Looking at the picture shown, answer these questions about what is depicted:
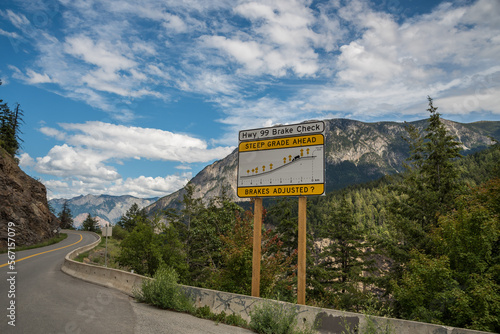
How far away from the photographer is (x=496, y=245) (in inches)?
477

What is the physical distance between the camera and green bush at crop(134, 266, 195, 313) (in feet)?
29.6

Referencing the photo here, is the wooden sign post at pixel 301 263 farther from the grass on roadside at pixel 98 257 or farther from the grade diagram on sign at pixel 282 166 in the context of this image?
the grass on roadside at pixel 98 257

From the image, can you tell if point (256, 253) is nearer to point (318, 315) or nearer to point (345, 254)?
point (318, 315)

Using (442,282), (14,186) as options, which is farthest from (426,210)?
(14,186)

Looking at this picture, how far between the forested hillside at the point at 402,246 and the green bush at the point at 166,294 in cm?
256

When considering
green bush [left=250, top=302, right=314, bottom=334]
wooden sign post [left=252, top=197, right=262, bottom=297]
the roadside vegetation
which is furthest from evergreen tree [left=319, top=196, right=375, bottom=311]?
green bush [left=250, top=302, right=314, bottom=334]

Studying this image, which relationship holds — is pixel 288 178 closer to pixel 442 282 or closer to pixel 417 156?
pixel 442 282

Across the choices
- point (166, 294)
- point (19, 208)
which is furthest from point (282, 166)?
point (19, 208)

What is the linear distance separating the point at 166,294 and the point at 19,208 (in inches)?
1403

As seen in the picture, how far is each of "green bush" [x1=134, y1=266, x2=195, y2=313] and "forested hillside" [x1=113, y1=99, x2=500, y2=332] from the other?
256 centimetres

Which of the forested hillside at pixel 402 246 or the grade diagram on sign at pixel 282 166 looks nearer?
the grade diagram on sign at pixel 282 166

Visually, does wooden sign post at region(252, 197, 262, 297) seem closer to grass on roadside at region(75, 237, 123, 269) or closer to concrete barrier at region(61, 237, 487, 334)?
concrete barrier at region(61, 237, 487, 334)

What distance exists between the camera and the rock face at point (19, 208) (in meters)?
32.3

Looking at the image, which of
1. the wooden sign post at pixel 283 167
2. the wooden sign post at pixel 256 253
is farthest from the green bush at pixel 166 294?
the wooden sign post at pixel 283 167
